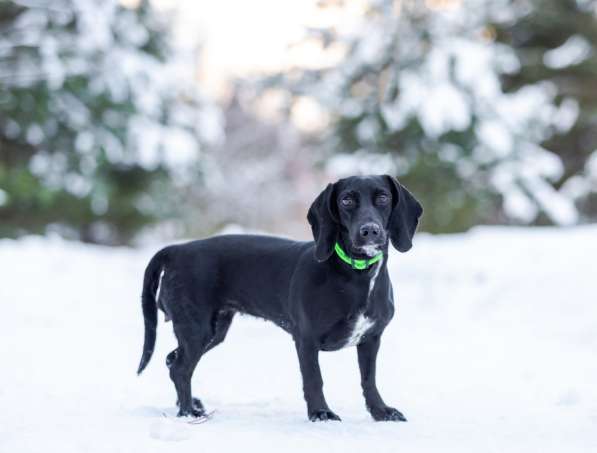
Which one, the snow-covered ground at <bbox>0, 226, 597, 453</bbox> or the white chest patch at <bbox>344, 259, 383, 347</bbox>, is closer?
the snow-covered ground at <bbox>0, 226, 597, 453</bbox>

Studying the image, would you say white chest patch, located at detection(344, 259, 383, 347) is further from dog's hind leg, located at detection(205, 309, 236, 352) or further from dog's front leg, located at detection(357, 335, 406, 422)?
dog's hind leg, located at detection(205, 309, 236, 352)

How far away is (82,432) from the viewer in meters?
4.25

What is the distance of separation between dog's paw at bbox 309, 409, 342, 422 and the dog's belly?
0.35 m

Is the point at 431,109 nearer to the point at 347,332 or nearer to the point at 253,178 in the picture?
the point at 347,332

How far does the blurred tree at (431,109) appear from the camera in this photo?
53.8 feet

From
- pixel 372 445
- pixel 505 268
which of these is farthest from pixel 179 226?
pixel 372 445

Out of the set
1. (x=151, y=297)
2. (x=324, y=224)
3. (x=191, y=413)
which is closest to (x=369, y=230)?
(x=324, y=224)

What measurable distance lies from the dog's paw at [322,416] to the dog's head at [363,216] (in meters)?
0.85

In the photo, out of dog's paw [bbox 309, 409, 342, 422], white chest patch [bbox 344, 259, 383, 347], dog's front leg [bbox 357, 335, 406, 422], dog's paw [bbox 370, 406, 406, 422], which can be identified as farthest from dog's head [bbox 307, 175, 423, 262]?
dog's paw [bbox 370, 406, 406, 422]

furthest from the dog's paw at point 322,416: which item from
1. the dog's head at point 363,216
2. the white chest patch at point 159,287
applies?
the white chest patch at point 159,287

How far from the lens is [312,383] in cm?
481

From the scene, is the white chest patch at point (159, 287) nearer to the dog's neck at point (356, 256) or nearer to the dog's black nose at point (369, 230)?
the dog's neck at point (356, 256)

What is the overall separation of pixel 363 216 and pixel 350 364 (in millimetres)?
3223

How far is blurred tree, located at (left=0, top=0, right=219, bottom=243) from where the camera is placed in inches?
736
